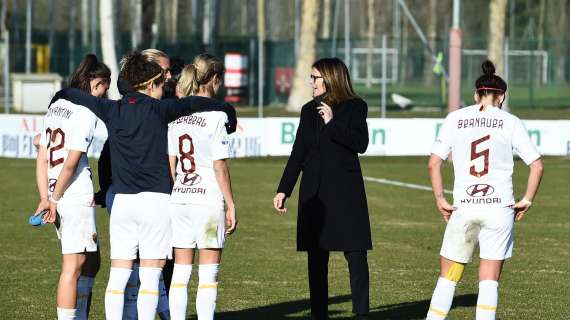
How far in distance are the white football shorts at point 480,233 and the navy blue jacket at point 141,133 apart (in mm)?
1848

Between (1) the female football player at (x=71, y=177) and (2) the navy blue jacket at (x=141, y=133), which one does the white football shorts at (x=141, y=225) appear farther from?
(1) the female football player at (x=71, y=177)

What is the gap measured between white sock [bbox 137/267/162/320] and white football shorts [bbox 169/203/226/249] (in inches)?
12.6

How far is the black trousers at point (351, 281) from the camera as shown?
30.3ft

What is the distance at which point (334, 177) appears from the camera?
30.1ft

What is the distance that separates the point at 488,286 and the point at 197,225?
6.47 ft

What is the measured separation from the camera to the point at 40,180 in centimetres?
835

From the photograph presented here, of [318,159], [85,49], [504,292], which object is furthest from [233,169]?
[85,49]

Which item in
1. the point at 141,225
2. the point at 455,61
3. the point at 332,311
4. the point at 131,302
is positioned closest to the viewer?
the point at 141,225

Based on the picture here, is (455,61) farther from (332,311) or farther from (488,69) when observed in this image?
(488,69)

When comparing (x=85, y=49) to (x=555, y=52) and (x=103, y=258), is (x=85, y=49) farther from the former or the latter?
(x=103, y=258)

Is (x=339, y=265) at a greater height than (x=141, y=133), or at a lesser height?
lesser

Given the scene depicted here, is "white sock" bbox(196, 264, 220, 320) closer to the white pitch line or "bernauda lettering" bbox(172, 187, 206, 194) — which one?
"bernauda lettering" bbox(172, 187, 206, 194)

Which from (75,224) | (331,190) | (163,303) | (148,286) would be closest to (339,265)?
(331,190)

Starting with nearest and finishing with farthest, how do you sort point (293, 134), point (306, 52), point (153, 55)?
point (153, 55), point (293, 134), point (306, 52)
